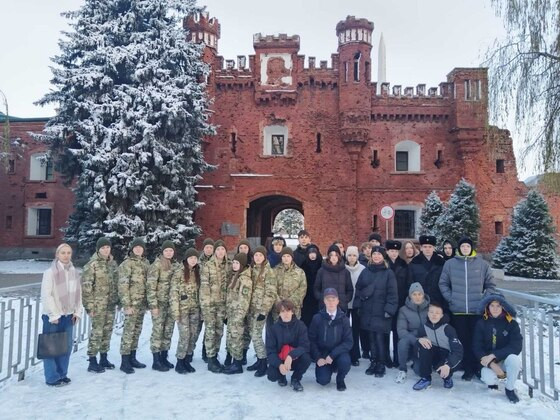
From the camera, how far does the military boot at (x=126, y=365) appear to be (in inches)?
256

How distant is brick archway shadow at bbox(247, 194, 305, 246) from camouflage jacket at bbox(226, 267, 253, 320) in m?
16.7

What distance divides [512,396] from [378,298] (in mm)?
2040

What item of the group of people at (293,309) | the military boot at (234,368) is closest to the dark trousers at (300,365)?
the group of people at (293,309)

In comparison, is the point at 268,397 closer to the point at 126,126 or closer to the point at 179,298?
the point at 179,298

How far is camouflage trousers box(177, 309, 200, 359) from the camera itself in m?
6.60

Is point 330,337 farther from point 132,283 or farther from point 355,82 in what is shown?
point 355,82

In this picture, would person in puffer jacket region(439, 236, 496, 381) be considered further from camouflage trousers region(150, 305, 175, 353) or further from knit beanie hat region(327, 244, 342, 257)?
camouflage trousers region(150, 305, 175, 353)

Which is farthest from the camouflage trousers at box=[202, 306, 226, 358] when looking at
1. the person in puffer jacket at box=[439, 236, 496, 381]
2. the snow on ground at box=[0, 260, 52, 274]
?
the snow on ground at box=[0, 260, 52, 274]

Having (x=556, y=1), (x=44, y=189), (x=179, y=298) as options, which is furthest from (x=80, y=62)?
(x=556, y=1)

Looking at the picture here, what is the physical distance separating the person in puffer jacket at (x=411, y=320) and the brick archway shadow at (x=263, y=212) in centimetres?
1673

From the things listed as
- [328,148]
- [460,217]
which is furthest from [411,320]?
[328,148]

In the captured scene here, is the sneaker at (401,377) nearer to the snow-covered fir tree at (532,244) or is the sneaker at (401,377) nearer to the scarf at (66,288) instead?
the scarf at (66,288)

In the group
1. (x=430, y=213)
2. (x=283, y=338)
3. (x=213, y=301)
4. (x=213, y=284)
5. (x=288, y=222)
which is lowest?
(x=283, y=338)

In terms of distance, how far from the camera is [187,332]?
6625mm
